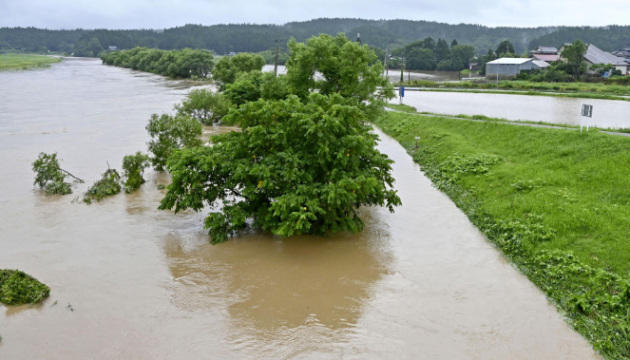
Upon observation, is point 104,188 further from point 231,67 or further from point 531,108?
point 231,67

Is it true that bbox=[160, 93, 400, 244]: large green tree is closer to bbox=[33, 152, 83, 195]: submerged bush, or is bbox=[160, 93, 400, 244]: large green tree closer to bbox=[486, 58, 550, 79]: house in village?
bbox=[33, 152, 83, 195]: submerged bush

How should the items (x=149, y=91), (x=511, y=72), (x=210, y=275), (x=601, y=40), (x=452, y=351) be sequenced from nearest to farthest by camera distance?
(x=452, y=351) < (x=210, y=275) < (x=149, y=91) < (x=511, y=72) < (x=601, y=40)

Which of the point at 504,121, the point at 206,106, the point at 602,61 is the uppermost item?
the point at 602,61

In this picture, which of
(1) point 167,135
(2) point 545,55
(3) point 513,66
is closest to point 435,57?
(2) point 545,55

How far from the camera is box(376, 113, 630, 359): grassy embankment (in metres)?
11.3

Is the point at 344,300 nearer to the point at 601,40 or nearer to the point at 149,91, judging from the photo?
the point at 149,91

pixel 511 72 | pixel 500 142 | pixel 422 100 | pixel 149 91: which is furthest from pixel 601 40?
pixel 500 142

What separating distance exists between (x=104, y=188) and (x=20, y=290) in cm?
874

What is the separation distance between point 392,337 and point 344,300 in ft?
5.89

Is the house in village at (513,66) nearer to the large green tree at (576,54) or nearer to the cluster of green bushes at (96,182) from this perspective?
the large green tree at (576,54)

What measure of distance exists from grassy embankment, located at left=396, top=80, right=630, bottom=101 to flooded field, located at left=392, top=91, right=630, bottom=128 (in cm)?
242

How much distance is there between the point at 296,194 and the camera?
46.1 feet

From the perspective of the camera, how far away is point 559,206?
15766mm

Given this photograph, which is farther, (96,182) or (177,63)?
(177,63)
